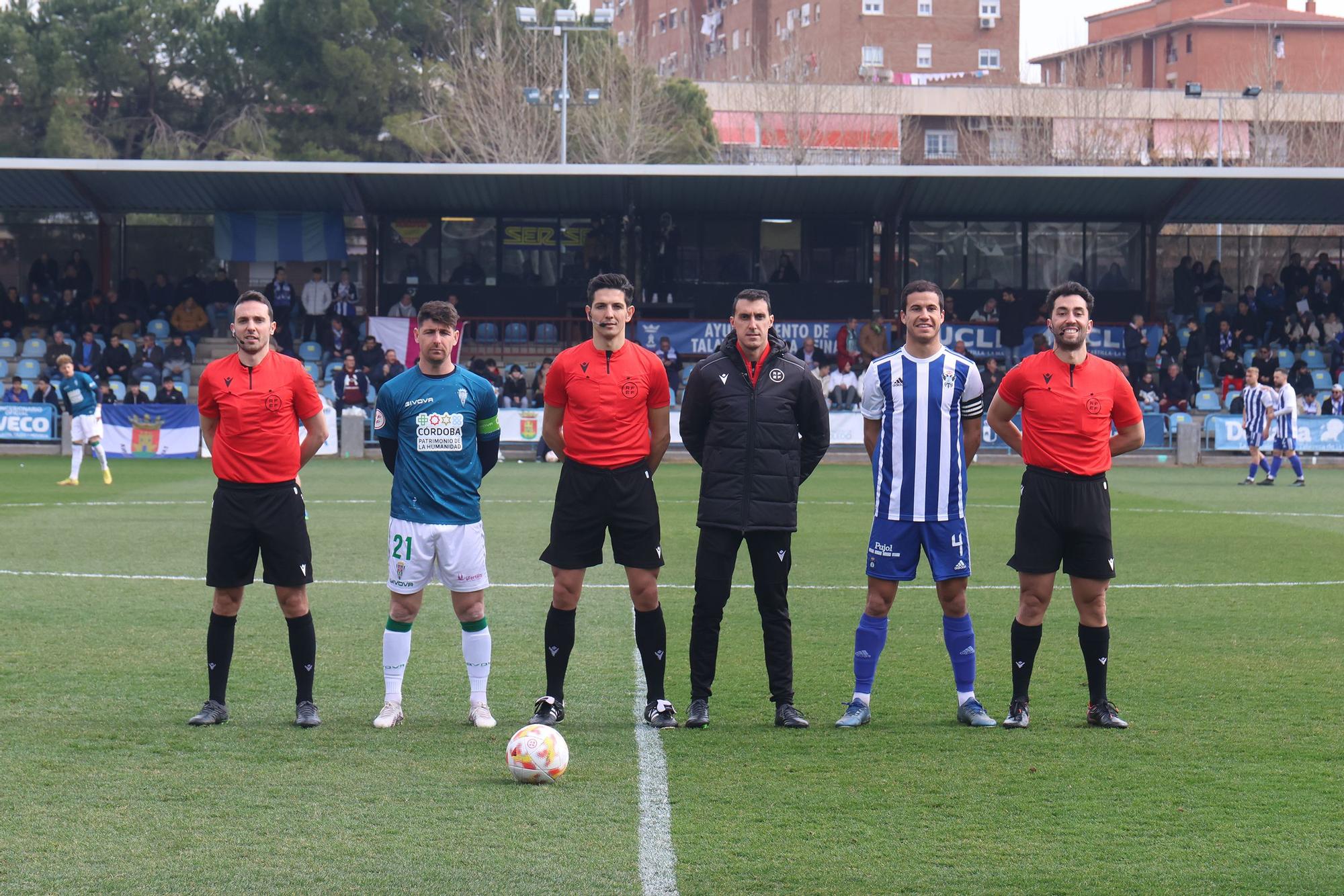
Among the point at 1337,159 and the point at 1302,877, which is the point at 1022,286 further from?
the point at 1302,877

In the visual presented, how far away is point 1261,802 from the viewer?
5645 mm

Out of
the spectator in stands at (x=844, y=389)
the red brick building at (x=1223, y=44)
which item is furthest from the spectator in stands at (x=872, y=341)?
the red brick building at (x=1223, y=44)

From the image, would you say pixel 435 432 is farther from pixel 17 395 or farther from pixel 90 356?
pixel 90 356

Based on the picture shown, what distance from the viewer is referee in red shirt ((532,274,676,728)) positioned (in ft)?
23.0

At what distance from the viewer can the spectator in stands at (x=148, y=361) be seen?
3150 cm

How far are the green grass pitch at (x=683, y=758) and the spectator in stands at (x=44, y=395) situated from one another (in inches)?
768

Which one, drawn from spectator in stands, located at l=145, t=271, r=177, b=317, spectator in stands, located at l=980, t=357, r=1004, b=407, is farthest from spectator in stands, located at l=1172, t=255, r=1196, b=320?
spectator in stands, located at l=145, t=271, r=177, b=317

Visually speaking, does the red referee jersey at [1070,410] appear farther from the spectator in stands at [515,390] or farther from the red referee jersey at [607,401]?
the spectator in stands at [515,390]

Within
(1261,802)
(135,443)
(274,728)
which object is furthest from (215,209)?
(1261,802)

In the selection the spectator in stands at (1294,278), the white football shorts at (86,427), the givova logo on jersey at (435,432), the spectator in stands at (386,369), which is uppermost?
the spectator in stands at (1294,278)

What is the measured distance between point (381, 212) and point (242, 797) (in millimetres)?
32095

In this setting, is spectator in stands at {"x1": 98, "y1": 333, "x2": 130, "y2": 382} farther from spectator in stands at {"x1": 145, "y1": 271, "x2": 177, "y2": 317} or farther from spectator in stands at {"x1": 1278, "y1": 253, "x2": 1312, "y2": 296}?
spectator in stands at {"x1": 1278, "y1": 253, "x2": 1312, "y2": 296}

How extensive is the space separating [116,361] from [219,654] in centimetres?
2673

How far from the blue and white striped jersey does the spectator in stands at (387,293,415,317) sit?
93.8 feet
